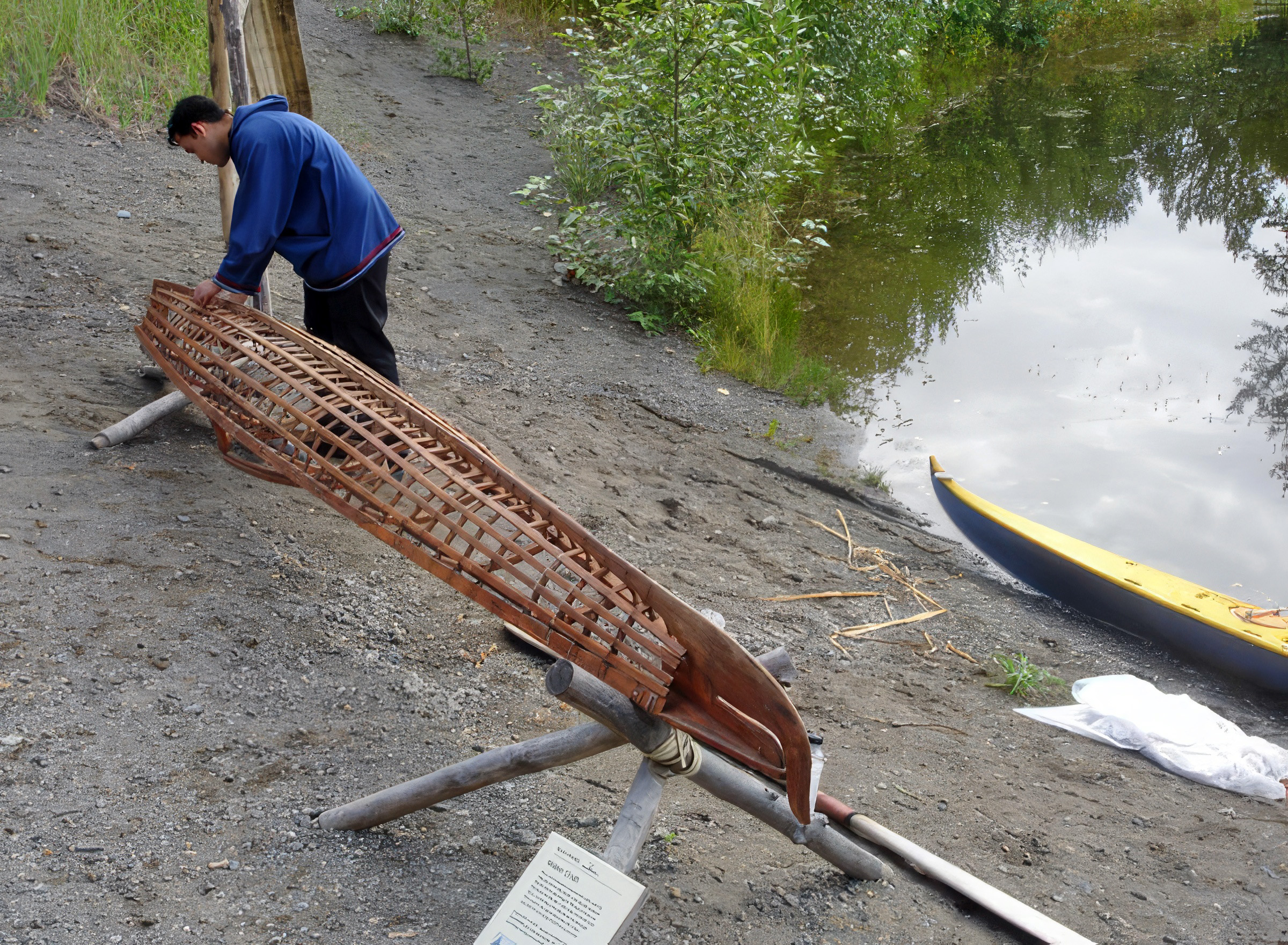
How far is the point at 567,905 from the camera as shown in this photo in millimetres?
1929

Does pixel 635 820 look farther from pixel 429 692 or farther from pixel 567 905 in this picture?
pixel 429 692

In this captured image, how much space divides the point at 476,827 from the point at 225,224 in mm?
3370

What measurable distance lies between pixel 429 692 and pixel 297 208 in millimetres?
1935

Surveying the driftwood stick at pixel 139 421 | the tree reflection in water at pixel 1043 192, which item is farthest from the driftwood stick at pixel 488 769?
the tree reflection in water at pixel 1043 192

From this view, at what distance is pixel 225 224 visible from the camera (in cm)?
454

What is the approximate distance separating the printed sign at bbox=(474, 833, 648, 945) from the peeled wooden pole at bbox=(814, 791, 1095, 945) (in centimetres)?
79

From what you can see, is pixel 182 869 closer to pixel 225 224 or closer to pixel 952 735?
pixel 952 735

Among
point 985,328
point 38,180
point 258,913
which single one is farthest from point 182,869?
point 985,328

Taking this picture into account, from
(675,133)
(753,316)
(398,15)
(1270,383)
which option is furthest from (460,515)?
(398,15)

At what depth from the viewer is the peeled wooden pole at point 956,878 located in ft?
8.22

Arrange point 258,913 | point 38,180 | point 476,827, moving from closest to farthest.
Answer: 1. point 258,913
2. point 476,827
3. point 38,180

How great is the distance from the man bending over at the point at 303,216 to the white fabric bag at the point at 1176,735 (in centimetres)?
332

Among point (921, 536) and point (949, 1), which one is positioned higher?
point (949, 1)

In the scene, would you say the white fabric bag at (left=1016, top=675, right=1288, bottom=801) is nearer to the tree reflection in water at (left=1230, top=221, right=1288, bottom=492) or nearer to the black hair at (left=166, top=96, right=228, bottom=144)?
the tree reflection in water at (left=1230, top=221, right=1288, bottom=492)
